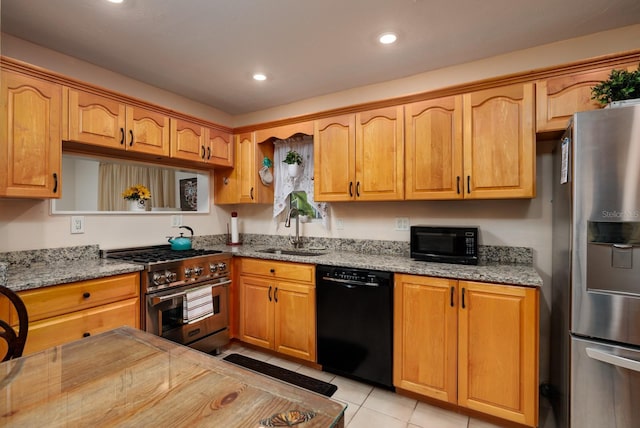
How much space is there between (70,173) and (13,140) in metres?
0.55

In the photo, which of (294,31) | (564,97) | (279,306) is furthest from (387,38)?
(279,306)

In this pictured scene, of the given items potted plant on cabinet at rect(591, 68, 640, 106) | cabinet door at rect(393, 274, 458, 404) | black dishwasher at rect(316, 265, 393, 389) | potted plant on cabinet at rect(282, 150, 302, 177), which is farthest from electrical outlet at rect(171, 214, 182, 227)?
potted plant on cabinet at rect(591, 68, 640, 106)

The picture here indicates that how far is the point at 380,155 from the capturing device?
2512mm

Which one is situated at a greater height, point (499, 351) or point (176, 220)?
point (176, 220)

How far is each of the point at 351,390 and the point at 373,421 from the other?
0.35 meters

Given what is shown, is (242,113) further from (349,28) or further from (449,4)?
(449,4)

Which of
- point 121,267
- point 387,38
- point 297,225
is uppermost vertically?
point 387,38

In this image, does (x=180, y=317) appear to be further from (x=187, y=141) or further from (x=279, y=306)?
(x=187, y=141)

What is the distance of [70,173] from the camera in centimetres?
238

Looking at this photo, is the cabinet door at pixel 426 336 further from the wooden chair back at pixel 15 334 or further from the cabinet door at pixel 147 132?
the cabinet door at pixel 147 132

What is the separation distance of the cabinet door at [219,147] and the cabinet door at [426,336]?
2.14 metres

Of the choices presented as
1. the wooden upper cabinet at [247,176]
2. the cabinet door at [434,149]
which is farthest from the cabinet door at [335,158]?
the wooden upper cabinet at [247,176]

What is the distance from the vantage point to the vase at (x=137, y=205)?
2.80 meters

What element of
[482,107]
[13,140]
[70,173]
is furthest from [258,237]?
[482,107]
